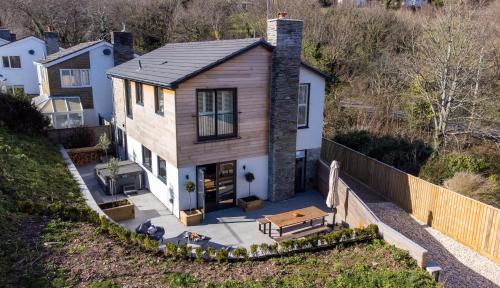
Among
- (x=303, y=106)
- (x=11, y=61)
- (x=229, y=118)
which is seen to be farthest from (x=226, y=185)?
(x=11, y=61)

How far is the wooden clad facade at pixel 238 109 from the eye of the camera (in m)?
13.5

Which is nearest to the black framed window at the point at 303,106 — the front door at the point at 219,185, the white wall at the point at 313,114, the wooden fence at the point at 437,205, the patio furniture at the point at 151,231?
the white wall at the point at 313,114

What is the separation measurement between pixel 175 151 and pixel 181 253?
4.61m

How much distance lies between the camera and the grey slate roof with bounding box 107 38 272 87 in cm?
1327

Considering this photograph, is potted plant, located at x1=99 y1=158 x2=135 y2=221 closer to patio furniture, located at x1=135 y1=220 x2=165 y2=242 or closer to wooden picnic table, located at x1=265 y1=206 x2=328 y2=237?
patio furniture, located at x1=135 y1=220 x2=165 y2=242

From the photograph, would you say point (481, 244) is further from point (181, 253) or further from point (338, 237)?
point (181, 253)

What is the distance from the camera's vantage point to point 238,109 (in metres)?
→ 14.5

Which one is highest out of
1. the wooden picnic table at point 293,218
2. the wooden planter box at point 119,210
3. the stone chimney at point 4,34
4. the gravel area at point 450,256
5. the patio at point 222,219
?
the stone chimney at point 4,34

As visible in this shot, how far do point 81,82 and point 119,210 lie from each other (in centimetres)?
1491

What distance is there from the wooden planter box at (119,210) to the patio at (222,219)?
0.69ft

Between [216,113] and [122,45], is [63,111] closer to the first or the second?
[122,45]

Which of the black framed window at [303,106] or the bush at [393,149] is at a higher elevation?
the black framed window at [303,106]

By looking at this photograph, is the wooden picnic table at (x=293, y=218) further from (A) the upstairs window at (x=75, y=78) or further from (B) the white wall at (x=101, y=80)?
(A) the upstairs window at (x=75, y=78)

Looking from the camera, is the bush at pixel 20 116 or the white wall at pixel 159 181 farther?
the bush at pixel 20 116
